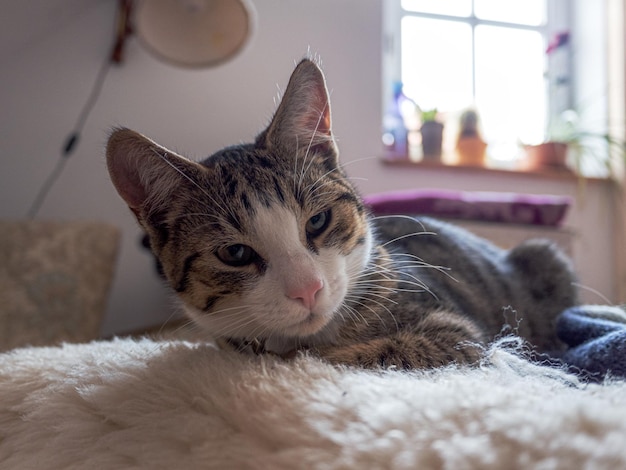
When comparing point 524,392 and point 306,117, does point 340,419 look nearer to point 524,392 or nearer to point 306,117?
point 524,392

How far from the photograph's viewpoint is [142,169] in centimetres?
82

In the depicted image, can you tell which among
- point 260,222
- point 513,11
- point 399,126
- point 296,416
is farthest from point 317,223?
point 513,11

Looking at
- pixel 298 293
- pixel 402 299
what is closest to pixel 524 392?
pixel 298 293

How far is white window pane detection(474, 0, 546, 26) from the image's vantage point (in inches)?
124

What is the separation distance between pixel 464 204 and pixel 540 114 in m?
1.70

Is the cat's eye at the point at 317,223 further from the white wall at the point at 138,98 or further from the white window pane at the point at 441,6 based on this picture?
the white window pane at the point at 441,6

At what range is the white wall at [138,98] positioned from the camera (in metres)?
2.41

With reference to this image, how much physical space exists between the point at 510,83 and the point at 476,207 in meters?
1.64

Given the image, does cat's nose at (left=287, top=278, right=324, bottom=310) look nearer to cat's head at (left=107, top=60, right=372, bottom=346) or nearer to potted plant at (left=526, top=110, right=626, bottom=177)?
cat's head at (left=107, top=60, right=372, bottom=346)

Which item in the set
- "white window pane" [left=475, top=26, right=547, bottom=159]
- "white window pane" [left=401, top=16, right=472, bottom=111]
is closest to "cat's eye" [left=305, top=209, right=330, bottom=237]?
"white window pane" [left=401, top=16, right=472, bottom=111]

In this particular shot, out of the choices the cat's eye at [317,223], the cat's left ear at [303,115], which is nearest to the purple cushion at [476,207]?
the cat's left ear at [303,115]

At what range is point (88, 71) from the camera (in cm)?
247

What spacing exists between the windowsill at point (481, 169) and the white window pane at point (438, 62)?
450 millimetres

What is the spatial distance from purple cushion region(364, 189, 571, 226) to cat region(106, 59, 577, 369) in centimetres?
89
